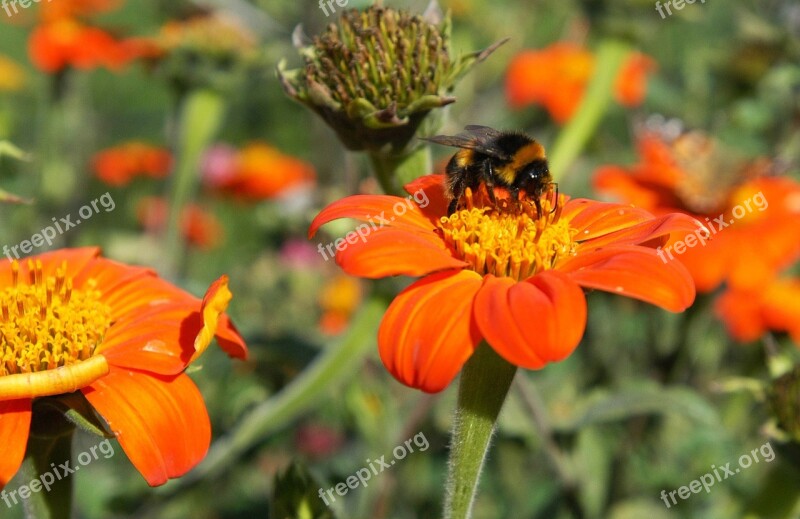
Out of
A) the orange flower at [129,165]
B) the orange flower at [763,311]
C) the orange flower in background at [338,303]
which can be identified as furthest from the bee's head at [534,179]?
the orange flower at [129,165]

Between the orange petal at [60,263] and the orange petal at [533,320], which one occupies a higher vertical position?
the orange petal at [533,320]

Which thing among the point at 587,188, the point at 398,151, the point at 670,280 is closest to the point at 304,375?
the point at 398,151

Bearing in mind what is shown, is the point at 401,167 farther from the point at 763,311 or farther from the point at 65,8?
the point at 65,8

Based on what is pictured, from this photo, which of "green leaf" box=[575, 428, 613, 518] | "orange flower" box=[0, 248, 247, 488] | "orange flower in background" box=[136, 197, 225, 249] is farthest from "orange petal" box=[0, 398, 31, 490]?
"orange flower in background" box=[136, 197, 225, 249]

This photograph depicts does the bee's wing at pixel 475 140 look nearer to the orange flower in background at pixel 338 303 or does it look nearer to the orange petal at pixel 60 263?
the orange petal at pixel 60 263

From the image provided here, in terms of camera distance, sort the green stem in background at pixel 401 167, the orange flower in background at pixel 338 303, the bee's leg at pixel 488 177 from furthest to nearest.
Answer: the orange flower in background at pixel 338 303
the green stem in background at pixel 401 167
the bee's leg at pixel 488 177

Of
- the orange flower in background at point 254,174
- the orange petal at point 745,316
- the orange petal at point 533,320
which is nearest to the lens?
the orange petal at point 533,320

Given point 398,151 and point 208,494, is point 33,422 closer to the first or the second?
point 398,151
